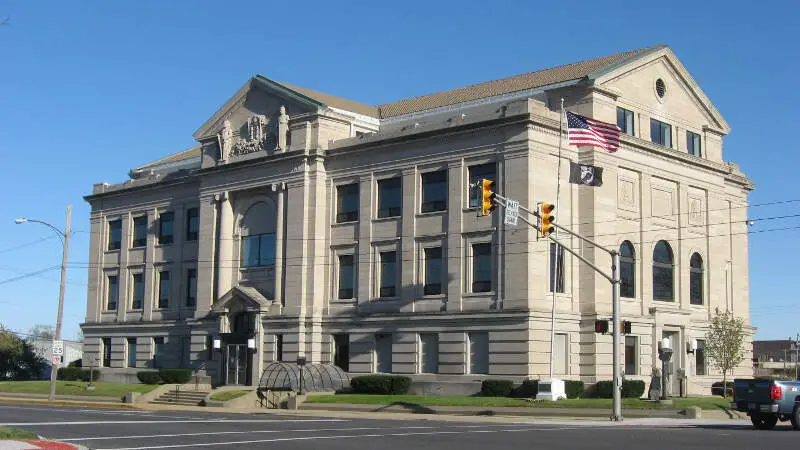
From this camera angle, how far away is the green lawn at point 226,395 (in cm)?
5641

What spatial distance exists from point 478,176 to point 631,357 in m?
12.7

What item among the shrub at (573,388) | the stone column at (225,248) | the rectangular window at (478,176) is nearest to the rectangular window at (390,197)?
the rectangular window at (478,176)

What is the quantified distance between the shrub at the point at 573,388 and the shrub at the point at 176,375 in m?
26.0

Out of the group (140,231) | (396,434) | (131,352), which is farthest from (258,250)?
(396,434)

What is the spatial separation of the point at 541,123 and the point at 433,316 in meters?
11.7

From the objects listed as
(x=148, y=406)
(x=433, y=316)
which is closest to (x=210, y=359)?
(x=148, y=406)

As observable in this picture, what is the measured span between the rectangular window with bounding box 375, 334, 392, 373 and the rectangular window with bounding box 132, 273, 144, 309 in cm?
2361

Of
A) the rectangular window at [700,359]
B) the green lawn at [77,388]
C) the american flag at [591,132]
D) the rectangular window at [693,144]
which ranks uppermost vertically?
the rectangular window at [693,144]

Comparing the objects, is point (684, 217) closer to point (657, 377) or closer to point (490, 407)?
point (657, 377)

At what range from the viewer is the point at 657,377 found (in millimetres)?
49250

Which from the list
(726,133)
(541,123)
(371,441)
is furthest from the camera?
(726,133)

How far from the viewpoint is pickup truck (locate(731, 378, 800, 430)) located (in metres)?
34.8

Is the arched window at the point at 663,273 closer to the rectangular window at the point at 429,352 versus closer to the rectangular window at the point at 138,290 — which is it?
the rectangular window at the point at 429,352

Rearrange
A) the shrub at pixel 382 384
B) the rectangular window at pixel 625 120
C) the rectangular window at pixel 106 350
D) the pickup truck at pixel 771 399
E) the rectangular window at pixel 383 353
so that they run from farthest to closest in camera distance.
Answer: the rectangular window at pixel 106 350 < the rectangular window at pixel 383 353 < the rectangular window at pixel 625 120 < the shrub at pixel 382 384 < the pickup truck at pixel 771 399
